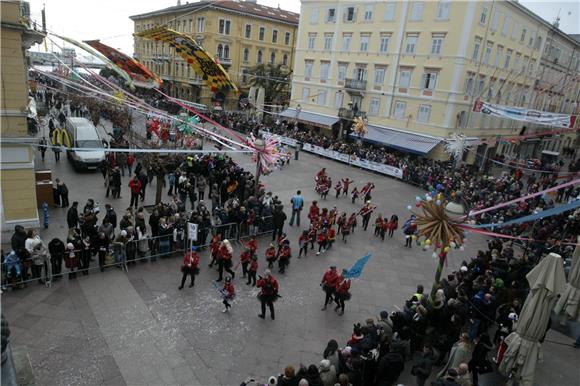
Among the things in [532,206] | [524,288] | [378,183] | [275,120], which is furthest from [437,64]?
[524,288]

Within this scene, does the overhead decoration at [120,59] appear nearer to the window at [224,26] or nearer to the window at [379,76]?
the window at [379,76]

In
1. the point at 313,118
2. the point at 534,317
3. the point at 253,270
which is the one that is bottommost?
the point at 253,270

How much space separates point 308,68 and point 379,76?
8.98 metres

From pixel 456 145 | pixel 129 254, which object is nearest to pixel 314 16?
pixel 456 145

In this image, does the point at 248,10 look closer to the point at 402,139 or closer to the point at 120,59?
the point at 402,139

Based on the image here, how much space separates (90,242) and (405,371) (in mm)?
9212

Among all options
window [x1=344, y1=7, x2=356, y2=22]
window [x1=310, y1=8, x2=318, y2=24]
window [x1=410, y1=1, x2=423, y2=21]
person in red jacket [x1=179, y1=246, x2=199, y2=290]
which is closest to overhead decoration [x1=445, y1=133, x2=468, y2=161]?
window [x1=410, y1=1, x2=423, y2=21]

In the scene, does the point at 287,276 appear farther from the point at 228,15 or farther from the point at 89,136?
the point at 228,15

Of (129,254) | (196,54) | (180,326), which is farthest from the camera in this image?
(196,54)

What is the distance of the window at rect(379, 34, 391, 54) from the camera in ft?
110

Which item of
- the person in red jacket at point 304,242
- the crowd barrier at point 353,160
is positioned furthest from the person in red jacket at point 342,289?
the crowd barrier at point 353,160

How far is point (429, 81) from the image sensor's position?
1237 inches

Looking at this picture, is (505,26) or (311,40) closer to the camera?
(505,26)

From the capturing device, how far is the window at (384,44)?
3351 centimetres
